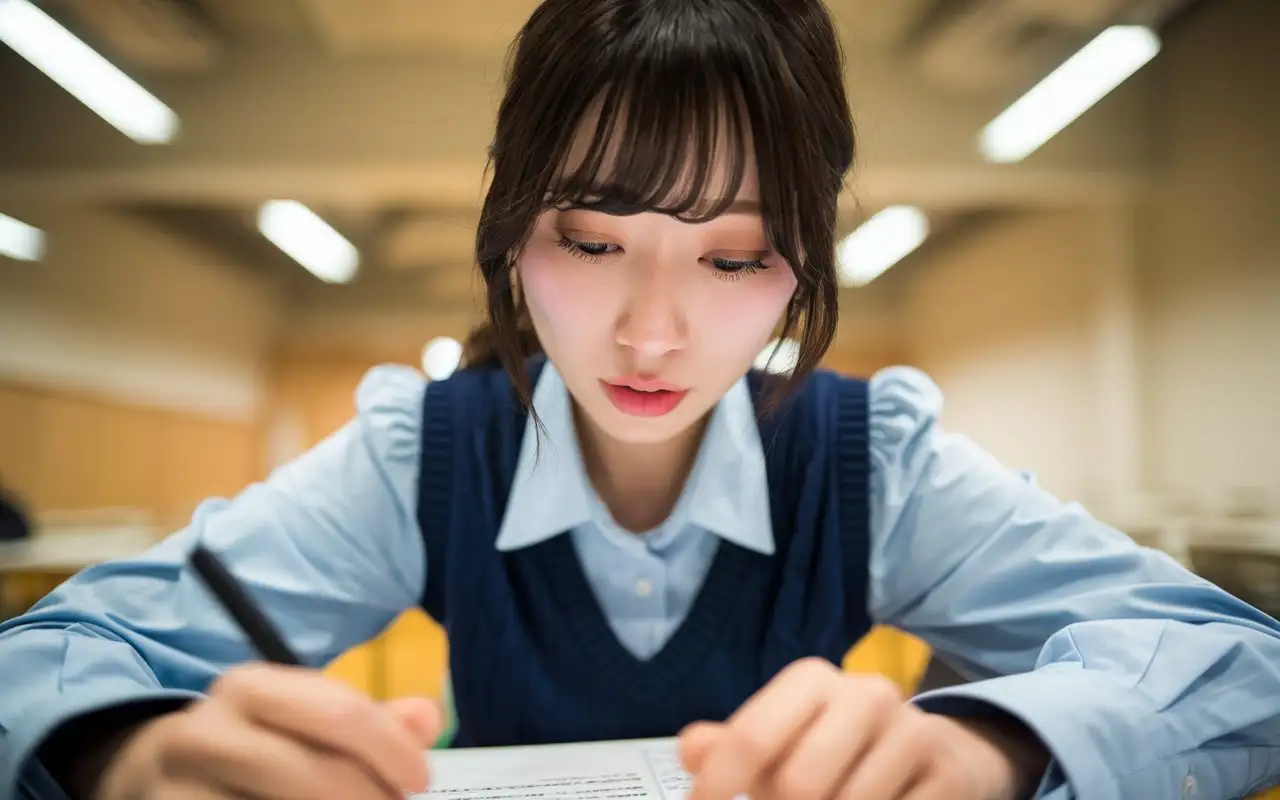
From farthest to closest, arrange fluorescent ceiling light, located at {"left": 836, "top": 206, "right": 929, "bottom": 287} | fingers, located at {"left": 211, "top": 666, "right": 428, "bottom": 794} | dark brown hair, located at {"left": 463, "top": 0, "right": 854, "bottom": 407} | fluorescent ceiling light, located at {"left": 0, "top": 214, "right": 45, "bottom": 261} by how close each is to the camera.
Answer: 1. fluorescent ceiling light, located at {"left": 836, "top": 206, "right": 929, "bottom": 287}
2. fluorescent ceiling light, located at {"left": 0, "top": 214, "right": 45, "bottom": 261}
3. dark brown hair, located at {"left": 463, "top": 0, "right": 854, "bottom": 407}
4. fingers, located at {"left": 211, "top": 666, "right": 428, "bottom": 794}

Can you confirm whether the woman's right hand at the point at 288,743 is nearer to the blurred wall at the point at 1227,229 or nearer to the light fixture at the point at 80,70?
the light fixture at the point at 80,70

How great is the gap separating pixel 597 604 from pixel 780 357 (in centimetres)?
19

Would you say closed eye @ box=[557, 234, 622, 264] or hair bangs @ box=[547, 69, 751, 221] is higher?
hair bangs @ box=[547, 69, 751, 221]

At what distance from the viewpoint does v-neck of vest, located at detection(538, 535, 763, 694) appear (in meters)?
0.45

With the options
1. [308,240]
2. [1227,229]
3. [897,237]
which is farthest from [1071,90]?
[308,240]

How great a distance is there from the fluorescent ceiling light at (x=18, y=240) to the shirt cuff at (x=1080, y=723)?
0.79 m

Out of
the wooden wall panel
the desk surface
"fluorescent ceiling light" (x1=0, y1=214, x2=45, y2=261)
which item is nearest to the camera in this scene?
the desk surface

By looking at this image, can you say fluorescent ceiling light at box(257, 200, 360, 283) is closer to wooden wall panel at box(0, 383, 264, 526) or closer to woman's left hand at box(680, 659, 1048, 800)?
wooden wall panel at box(0, 383, 264, 526)

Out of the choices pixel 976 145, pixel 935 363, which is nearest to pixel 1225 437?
pixel 976 145

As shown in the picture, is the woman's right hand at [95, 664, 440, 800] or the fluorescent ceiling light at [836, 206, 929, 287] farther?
the fluorescent ceiling light at [836, 206, 929, 287]

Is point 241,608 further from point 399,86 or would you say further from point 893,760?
point 399,86

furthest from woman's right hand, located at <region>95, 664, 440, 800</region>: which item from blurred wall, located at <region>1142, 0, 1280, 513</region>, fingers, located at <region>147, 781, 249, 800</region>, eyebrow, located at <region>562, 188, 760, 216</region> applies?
blurred wall, located at <region>1142, 0, 1280, 513</region>

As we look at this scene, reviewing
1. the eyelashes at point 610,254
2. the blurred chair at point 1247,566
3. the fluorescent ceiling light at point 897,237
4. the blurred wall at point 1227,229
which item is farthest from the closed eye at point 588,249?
the fluorescent ceiling light at point 897,237

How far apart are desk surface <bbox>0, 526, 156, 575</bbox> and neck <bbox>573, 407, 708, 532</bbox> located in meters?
0.27
